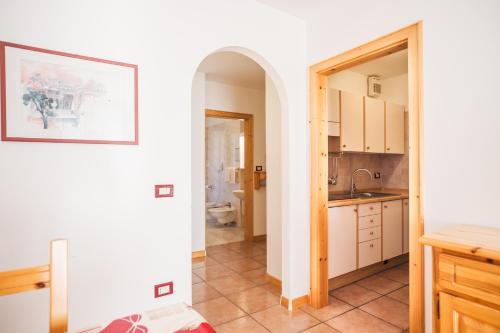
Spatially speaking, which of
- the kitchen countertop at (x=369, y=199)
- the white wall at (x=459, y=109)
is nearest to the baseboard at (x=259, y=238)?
the kitchen countertop at (x=369, y=199)

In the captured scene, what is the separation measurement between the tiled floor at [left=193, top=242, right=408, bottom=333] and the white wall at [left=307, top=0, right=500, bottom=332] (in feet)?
2.32

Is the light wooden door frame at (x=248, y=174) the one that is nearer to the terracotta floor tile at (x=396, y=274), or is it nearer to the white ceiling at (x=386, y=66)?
the white ceiling at (x=386, y=66)

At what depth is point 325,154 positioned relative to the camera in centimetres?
265

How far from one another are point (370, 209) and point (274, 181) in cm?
116

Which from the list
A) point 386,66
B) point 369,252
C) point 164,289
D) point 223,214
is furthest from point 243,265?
point 386,66

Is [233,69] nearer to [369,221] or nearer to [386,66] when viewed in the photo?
[386,66]

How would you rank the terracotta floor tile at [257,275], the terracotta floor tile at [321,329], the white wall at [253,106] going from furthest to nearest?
the white wall at [253,106] → the terracotta floor tile at [257,275] → the terracotta floor tile at [321,329]

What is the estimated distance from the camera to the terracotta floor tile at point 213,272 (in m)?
3.37

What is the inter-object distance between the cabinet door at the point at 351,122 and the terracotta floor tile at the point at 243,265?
189cm

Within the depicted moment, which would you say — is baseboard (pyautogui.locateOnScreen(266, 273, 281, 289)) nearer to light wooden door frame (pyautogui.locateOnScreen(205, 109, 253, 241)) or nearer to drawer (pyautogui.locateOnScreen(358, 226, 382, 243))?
drawer (pyautogui.locateOnScreen(358, 226, 382, 243))

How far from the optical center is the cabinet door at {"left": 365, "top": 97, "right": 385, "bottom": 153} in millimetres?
3688

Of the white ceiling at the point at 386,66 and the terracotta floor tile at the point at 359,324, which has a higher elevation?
the white ceiling at the point at 386,66

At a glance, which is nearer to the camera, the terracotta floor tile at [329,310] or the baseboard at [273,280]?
the terracotta floor tile at [329,310]

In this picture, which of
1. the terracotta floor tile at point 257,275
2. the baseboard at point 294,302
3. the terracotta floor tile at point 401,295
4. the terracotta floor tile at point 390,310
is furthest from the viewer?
the terracotta floor tile at point 257,275
